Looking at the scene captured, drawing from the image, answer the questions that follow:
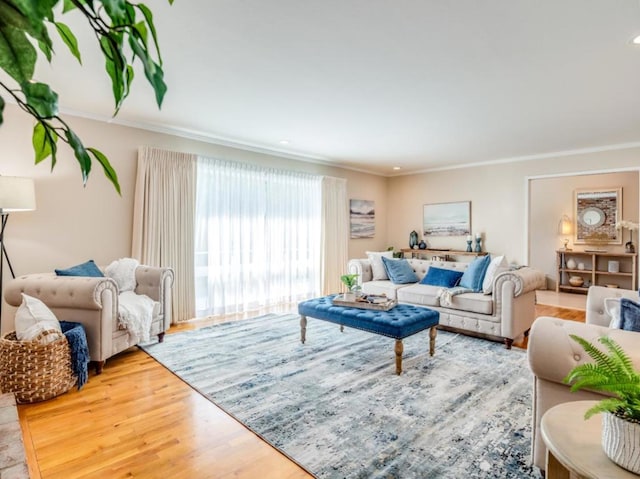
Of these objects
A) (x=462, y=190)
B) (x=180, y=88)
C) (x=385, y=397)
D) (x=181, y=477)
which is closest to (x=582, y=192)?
(x=462, y=190)

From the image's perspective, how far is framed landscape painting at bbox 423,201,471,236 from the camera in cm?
668

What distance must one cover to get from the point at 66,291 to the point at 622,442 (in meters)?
3.55

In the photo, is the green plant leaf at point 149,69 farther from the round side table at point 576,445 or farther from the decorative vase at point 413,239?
the decorative vase at point 413,239

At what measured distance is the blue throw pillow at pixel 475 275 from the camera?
4301mm

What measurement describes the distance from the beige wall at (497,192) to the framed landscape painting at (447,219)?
99mm

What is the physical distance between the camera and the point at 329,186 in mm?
6512

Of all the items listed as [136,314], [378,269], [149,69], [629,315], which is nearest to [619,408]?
[629,315]

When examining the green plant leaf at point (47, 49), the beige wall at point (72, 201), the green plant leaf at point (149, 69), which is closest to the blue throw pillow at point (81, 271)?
the beige wall at point (72, 201)

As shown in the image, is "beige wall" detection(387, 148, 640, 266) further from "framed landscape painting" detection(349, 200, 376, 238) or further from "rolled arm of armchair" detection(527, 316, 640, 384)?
"rolled arm of armchair" detection(527, 316, 640, 384)

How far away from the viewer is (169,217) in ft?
14.7

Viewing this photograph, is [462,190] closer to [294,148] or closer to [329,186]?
[329,186]

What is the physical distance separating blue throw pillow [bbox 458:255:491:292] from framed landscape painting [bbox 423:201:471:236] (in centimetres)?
238

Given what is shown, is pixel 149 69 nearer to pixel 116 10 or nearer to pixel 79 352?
pixel 116 10

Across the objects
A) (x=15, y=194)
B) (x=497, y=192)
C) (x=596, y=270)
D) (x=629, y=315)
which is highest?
(x=497, y=192)
